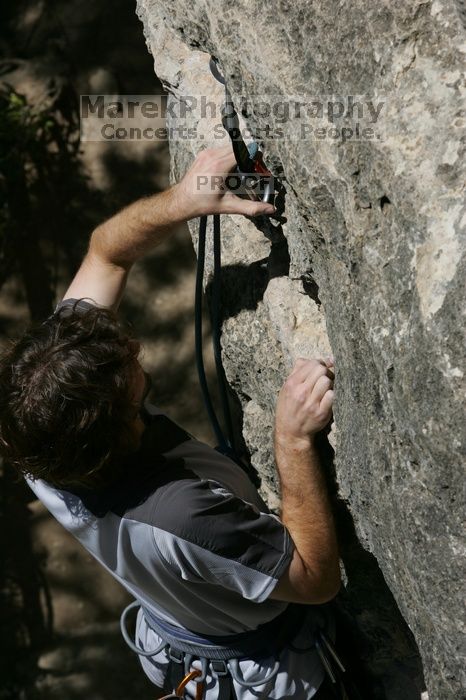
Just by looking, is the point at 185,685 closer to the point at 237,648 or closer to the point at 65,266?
the point at 237,648

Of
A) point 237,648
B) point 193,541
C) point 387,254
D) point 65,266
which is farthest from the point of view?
point 65,266

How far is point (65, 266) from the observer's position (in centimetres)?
389

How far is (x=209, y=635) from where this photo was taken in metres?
1.75

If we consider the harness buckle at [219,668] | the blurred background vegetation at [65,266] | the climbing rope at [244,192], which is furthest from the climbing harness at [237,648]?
the blurred background vegetation at [65,266]

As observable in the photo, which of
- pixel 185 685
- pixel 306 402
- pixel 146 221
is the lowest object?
pixel 185 685

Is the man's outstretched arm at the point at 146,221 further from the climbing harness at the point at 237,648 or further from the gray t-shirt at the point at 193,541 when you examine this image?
the climbing harness at the point at 237,648

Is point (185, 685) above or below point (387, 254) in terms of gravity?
below

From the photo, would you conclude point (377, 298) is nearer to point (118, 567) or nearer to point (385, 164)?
point (385, 164)

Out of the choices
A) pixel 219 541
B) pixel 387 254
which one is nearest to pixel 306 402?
pixel 219 541

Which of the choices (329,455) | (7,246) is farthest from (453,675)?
(7,246)

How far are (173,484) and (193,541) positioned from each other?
0.13 meters

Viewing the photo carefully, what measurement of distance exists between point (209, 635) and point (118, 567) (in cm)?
31

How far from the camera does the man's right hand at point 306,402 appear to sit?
4.73 ft

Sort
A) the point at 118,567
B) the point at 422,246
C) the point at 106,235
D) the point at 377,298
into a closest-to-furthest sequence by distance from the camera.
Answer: the point at 422,246, the point at 377,298, the point at 118,567, the point at 106,235
